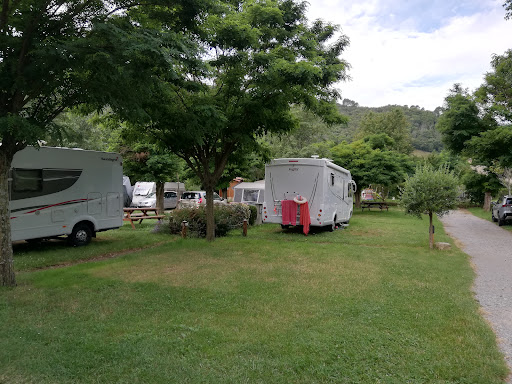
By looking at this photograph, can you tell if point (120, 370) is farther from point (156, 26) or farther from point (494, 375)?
point (156, 26)

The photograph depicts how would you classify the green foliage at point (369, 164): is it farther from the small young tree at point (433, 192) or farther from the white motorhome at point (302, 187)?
the small young tree at point (433, 192)

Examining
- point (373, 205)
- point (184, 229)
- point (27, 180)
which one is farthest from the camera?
point (373, 205)

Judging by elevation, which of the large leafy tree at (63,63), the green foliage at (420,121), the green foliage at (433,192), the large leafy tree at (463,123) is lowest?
the green foliage at (433,192)

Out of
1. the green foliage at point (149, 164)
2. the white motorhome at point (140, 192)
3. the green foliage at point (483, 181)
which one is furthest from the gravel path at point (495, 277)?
the white motorhome at point (140, 192)

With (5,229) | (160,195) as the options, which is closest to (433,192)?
(5,229)

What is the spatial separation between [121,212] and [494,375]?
36.1 ft

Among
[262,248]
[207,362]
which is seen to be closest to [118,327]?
[207,362]

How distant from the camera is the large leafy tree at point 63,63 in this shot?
5.50 meters

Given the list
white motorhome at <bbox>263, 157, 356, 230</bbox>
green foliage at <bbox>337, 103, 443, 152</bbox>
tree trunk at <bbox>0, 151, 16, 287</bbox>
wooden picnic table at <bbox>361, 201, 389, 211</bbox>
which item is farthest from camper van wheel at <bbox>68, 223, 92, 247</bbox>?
green foliage at <bbox>337, 103, 443, 152</bbox>

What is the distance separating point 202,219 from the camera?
43.5 ft

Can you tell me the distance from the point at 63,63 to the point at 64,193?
19.4ft

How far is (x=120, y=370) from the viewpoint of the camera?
3.51 metres

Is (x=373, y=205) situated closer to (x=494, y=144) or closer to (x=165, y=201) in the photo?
(x=494, y=144)

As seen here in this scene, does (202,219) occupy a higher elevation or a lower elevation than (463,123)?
lower
